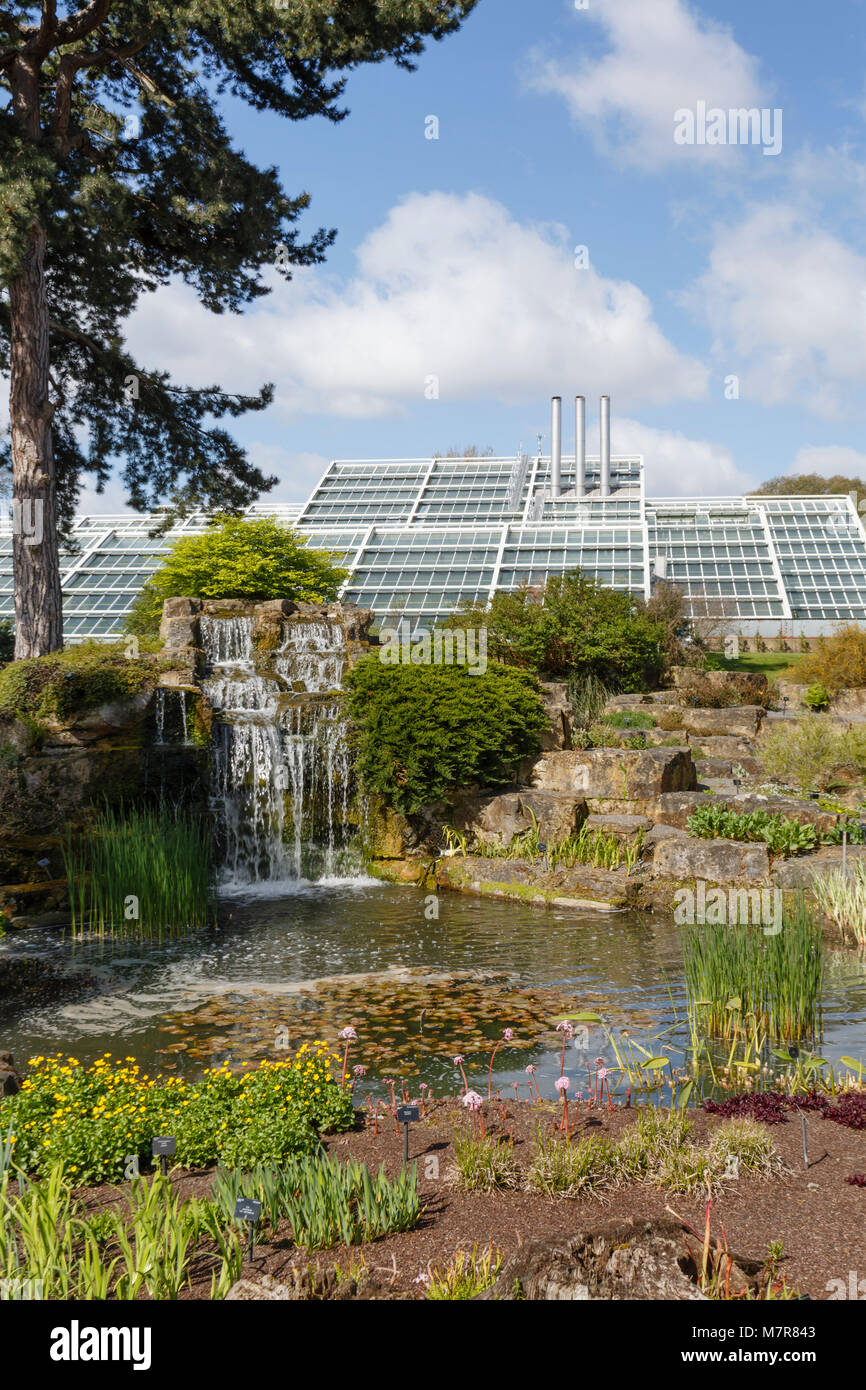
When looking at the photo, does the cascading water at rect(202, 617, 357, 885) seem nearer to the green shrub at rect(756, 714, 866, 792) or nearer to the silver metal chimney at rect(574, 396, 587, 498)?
the green shrub at rect(756, 714, 866, 792)

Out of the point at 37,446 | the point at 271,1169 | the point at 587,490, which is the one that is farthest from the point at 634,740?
the point at 587,490

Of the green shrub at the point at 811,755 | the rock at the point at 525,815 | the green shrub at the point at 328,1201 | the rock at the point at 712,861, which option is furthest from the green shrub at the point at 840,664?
the green shrub at the point at 328,1201

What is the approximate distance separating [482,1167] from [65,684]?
30.8 ft

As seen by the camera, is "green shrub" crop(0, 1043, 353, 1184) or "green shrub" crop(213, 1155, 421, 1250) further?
"green shrub" crop(0, 1043, 353, 1184)

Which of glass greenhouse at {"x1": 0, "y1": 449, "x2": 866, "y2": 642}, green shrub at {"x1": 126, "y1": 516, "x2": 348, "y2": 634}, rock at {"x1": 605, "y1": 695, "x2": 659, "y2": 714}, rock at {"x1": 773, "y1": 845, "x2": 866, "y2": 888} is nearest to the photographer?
rock at {"x1": 773, "y1": 845, "x2": 866, "y2": 888}

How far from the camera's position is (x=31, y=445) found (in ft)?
44.7

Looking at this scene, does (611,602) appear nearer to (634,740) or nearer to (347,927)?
(634,740)

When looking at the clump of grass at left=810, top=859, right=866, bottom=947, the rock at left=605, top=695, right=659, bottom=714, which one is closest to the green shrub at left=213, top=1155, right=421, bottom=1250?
the clump of grass at left=810, top=859, right=866, bottom=947

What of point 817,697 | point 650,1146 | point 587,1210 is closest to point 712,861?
point 650,1146

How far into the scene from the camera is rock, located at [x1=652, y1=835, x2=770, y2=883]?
33.8 feet

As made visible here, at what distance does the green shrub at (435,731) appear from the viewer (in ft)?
41.3

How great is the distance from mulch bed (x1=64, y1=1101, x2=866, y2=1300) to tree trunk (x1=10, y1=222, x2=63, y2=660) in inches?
428

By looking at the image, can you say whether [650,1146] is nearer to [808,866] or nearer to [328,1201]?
[328,1201]

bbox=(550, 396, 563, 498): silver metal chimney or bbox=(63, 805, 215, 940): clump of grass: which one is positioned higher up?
bbox=(550, 396, 563, 498): silver metal chimney
